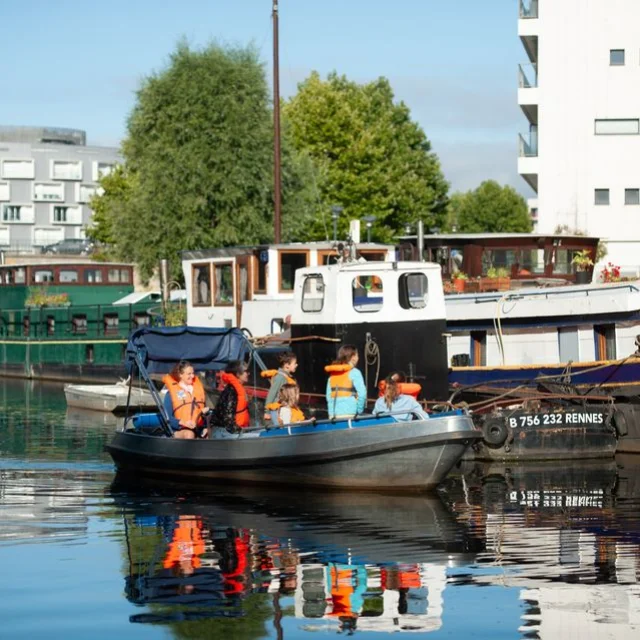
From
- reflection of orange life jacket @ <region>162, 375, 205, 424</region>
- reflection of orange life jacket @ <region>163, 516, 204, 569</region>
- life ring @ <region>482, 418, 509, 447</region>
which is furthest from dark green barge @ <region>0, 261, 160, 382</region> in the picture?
reflection of orange life jacket @ <region>163, 516, 204, 569</region>

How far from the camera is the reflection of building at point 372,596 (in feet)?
42.6

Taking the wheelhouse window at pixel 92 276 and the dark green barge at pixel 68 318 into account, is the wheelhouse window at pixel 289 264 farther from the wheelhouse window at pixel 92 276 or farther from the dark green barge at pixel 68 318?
the wheelhouse window at pixel 92 276

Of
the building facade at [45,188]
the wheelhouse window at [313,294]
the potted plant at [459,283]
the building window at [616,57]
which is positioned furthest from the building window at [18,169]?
the wheelhouse window at [313,294]

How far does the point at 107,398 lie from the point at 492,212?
2969 inches

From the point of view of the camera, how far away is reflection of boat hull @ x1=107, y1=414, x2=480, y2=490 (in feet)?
68.5

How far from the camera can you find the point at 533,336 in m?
29.3

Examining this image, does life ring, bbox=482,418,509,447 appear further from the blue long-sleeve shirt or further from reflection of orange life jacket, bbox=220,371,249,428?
reflection of orange life jacket, bbox=220,371,249,428

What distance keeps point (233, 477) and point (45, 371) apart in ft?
112

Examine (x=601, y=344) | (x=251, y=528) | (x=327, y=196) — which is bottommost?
(x=251, y=528)

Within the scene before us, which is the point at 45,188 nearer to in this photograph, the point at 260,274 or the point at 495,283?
the point at 260,274

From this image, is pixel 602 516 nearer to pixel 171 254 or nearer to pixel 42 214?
pixel 171 254

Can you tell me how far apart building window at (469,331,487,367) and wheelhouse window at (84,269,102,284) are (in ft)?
105

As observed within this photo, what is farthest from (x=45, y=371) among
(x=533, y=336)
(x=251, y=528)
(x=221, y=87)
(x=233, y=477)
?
(x=251, y=528)

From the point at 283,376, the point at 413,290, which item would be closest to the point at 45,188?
the point at 413,290
